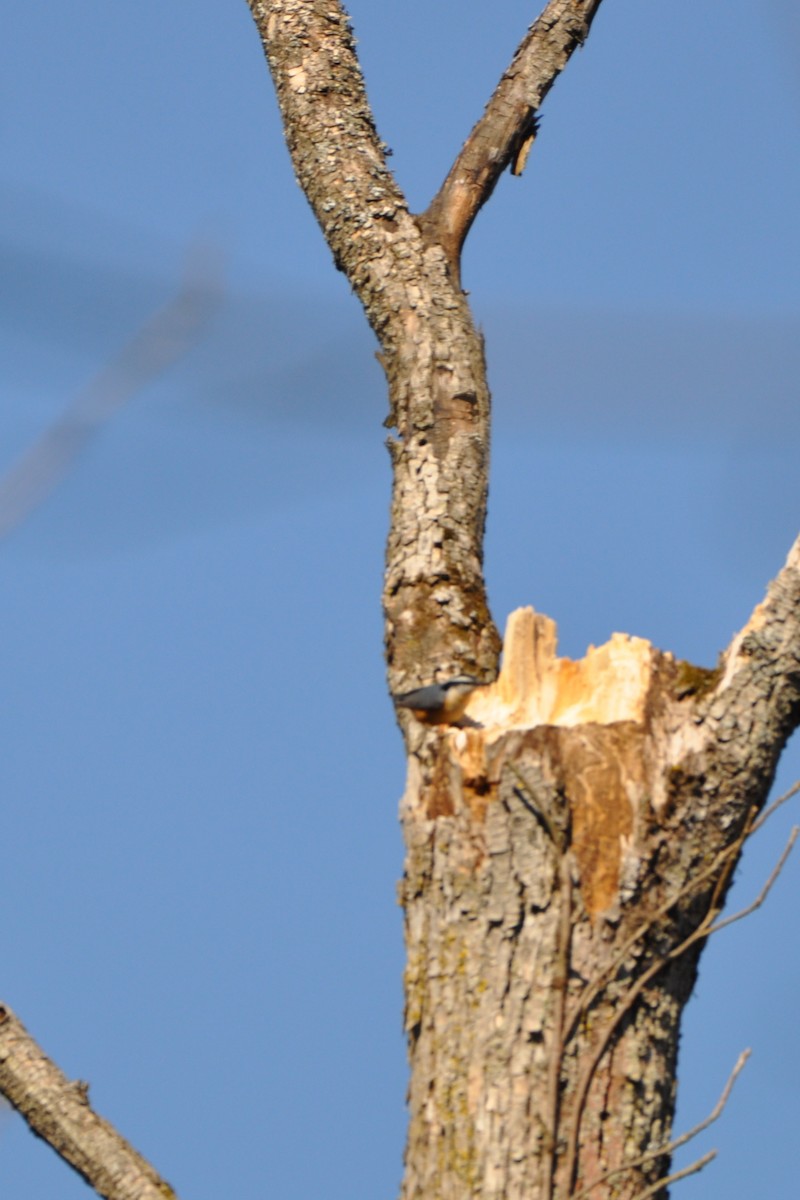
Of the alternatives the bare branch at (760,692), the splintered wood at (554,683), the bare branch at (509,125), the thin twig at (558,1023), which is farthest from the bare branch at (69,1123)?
the bare branch at (509,125)

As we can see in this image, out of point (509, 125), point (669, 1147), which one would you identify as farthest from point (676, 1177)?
point (509, 125)

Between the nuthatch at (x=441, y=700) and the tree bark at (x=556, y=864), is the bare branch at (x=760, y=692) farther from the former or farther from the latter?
the nuthatch at (x=441, y=700)

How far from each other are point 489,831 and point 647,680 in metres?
0.41

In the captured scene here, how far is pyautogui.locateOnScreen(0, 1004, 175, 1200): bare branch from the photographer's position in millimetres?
2154

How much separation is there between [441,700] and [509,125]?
5.17 ft

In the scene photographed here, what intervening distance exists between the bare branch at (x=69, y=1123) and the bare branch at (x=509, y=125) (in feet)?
6.14

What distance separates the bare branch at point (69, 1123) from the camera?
7.07ft

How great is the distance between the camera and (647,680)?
2.33 m

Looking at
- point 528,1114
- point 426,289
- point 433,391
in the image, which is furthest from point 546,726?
point 426,289

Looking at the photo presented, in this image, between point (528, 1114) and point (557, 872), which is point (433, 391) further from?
point (528, 1114)

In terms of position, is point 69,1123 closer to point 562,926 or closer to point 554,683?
point 562,926

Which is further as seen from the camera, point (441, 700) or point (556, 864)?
point (441, 700)

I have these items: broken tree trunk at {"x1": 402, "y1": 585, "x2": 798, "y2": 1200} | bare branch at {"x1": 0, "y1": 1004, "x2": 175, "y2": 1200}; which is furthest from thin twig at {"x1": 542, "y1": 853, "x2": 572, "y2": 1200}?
bare branch at {"x1": 0, "y1": 1004, "x2": 175, "y2": 1200}

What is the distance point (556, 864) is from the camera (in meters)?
2.09
